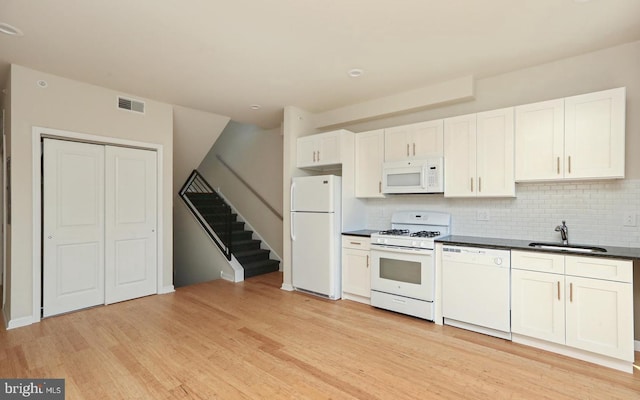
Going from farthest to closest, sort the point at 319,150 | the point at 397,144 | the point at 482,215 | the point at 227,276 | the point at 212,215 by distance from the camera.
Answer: the point at 212,215, the point at 227,276, the point at 319,150, the point at 397,144, the point at 482,215

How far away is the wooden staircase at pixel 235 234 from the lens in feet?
18.7

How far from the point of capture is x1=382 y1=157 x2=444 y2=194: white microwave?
369 cm

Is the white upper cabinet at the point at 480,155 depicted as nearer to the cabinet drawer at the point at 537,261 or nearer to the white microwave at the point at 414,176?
the white microwave at the point at 414,176

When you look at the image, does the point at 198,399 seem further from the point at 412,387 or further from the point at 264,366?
the point at 412,387

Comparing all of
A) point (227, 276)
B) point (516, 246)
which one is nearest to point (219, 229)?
point (227, 276)

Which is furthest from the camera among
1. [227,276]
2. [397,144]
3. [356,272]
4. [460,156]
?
[227,276]

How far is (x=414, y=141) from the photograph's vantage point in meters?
3.92

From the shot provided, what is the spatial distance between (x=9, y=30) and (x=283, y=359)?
3682mm

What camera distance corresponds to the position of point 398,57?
3152 mm

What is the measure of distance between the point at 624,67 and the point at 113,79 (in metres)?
5.43

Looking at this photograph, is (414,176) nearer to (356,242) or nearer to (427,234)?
(427,234)

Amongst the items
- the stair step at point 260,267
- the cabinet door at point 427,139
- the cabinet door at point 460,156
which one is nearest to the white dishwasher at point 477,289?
the cabinet door at point 460,156

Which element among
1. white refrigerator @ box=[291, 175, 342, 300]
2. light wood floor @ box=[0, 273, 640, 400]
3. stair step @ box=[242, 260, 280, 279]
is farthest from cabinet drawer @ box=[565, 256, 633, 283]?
stair step @ box=[242, 260, 280, 279]

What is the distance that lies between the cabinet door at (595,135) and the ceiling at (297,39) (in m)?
0.58
